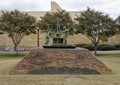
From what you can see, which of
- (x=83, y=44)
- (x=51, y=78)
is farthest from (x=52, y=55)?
(x=83, y=44)

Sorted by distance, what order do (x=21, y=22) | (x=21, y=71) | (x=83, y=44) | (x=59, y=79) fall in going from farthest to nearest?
(x=83, y=44), (x=21, y=22), (x=21, y=71), (x=59, y=79)

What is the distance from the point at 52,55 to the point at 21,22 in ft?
58.1

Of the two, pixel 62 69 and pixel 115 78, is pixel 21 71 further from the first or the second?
pixel 115 78

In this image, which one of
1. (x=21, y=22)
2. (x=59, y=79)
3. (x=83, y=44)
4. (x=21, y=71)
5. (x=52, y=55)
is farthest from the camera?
(x=83, y=44)

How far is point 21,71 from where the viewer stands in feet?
48.7

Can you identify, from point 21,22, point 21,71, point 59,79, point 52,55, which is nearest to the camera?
point 59,79

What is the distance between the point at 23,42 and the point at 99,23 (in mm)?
14194

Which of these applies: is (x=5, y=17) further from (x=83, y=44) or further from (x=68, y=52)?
(x=68, y=52)

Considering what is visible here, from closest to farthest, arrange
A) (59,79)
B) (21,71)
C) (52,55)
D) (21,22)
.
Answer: (59,79), (21,71), (52,55), (21,22)

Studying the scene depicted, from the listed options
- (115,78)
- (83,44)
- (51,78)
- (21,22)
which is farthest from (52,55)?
(83,44)

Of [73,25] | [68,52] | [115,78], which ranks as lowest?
[115,78]

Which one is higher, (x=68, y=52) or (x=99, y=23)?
(x=99, y=23)

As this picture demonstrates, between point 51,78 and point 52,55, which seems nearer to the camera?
point 51,78

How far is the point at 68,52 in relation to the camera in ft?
52.3
